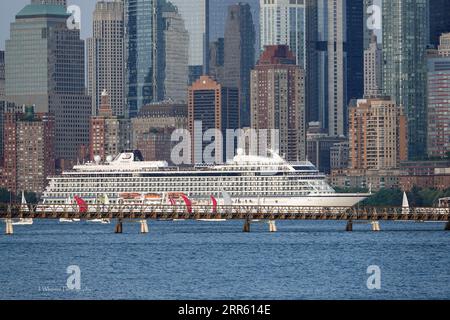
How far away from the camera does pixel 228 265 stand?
6303 centimetres

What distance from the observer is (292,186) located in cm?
17738

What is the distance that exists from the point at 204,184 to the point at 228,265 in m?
119

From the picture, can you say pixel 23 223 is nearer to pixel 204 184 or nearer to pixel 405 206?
pixel 204 184

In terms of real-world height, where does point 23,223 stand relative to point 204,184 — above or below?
below

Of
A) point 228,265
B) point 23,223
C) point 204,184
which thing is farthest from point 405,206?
point 228,265

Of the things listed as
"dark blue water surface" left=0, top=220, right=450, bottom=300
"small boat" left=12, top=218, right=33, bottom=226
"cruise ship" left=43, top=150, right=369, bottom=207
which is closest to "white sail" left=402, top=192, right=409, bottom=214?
"dark blue water surface" left=0, top=220, right=450, bottom=300

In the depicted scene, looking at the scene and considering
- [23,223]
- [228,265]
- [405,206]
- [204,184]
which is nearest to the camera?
[228,265]

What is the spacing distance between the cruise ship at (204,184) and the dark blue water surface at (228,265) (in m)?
72.6

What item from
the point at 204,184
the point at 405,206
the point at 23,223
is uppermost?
the point at 204,184

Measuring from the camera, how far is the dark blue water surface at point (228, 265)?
149 ft

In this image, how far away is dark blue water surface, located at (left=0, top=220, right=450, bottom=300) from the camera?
45.6m

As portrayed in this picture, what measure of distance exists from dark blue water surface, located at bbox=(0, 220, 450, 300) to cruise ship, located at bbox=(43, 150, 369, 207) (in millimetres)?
72599

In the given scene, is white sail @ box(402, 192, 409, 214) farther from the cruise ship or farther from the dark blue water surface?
the cruise ship

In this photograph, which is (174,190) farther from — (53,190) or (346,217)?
(346,217)
